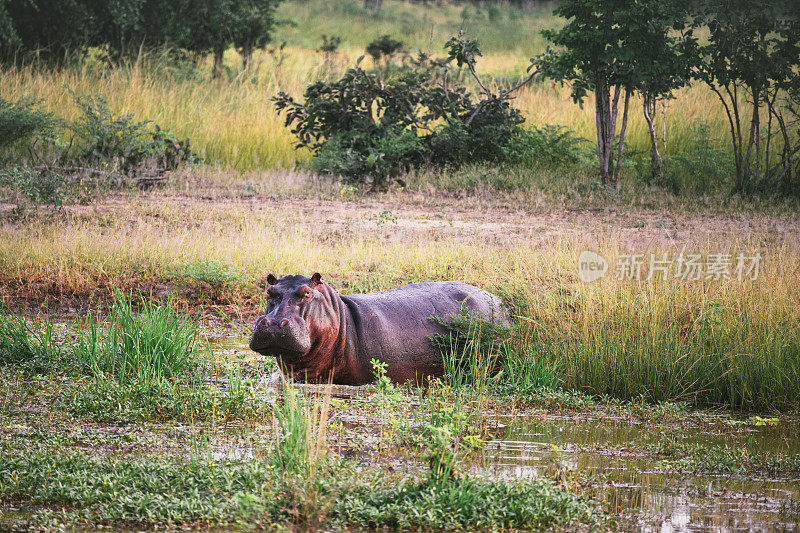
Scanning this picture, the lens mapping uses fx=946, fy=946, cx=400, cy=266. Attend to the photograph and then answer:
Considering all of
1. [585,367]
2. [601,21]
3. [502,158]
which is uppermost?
[601,21]

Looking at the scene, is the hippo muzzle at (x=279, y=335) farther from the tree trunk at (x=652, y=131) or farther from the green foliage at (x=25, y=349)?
the tree trunk at (x=652, y=131)

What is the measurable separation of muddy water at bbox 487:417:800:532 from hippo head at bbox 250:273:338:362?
125cm

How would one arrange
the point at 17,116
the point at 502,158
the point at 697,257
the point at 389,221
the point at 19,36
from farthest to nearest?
the point at 19,36
the point at 502,158
the point at 17,116
the point at 389,221
the point at 697,257

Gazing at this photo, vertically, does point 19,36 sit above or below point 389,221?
above

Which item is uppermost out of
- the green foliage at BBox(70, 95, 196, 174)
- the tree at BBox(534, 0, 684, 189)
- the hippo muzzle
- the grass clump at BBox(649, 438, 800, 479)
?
the tree at BBox(534, 0, 684, 189)

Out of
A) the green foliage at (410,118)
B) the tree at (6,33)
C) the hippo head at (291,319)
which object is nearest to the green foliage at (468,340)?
the hippo head at (291,319)

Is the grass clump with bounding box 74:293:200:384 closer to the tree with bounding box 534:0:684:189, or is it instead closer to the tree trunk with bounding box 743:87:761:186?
the tree with bounding box 534:0:684:189

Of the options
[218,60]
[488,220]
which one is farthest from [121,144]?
[218,60]

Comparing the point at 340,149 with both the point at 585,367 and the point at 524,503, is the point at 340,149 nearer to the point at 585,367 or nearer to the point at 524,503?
the point at 585,367

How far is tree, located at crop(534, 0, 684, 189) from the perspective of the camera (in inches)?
492

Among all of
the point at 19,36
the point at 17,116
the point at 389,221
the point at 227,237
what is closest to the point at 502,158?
the point at 389,221

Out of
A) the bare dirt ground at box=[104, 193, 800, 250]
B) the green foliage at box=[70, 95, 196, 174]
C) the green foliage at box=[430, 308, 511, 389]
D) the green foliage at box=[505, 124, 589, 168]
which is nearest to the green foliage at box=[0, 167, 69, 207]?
the bare dirt ground at box=[104, 193, 800, 250]

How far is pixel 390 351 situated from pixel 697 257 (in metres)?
3.18

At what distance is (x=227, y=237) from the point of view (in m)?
9.48
